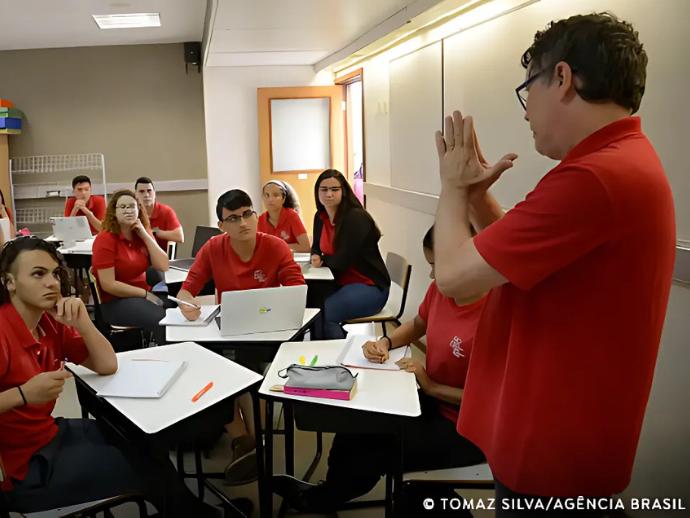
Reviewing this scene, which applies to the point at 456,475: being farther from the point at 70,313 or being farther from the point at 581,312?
the point at 70,313

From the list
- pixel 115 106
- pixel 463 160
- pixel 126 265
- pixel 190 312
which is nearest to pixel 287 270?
pixel 190 312

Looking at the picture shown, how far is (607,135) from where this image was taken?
103 cm

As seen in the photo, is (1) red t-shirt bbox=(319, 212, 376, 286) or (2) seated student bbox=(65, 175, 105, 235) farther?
(2) seated student bbox=(65, 175, 105, 235)

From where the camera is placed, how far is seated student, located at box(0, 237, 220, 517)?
70.2 inches

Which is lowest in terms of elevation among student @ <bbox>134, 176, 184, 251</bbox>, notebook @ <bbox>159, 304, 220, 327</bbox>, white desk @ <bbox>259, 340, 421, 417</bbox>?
white desk @ <bbox>259, 340, 421, 417</bbox>

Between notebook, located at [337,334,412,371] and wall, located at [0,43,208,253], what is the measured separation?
19.5 ft

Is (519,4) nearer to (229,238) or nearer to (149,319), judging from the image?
(229,238)

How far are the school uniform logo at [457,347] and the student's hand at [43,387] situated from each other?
1.25m

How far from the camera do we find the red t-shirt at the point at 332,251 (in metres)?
4.02

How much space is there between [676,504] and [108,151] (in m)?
7.33

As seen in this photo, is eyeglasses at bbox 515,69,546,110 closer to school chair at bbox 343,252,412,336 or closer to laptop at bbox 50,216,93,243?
school chair at bbox 343,252,412,336

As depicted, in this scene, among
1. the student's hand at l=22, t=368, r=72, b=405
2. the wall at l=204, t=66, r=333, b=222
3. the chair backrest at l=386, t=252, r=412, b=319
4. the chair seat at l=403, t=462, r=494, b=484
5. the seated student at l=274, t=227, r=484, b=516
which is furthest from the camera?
the wall at l=204, t=66, r=333, b=222

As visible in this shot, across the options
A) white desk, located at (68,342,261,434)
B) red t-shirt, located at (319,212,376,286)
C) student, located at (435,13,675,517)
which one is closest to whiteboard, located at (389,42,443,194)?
red t-shirt, located at (319,212,376,286)

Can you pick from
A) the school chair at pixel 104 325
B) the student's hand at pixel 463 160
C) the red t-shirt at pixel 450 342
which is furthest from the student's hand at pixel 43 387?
the school chair at pixel 104 325
